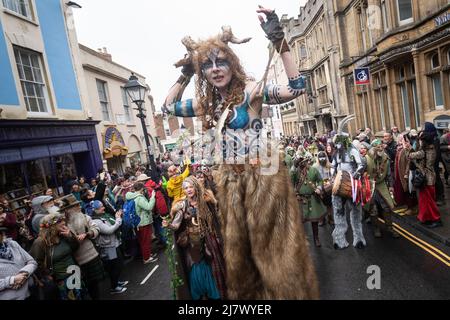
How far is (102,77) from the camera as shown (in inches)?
613

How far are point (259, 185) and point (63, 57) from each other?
1317 cm

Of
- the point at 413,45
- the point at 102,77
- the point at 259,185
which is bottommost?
the point at 259,185

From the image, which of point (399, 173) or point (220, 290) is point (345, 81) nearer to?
point (399, 173)

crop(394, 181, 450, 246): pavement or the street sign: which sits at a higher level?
the street sign

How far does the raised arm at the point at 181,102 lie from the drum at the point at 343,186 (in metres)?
4.10

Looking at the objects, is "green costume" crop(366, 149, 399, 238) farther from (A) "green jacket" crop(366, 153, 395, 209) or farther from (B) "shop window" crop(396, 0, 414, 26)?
(B) "shop window" crop(396, 0, 414, 26)

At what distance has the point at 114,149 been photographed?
15.3 meters

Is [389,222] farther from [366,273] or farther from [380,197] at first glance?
[366,273]

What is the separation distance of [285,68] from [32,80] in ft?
37.5

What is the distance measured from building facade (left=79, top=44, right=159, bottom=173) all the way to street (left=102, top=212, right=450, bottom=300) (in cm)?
912

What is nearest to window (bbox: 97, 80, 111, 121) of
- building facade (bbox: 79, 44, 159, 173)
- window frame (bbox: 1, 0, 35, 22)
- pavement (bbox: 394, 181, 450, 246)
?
building facade (bbox: 79, 44, 159, 173)

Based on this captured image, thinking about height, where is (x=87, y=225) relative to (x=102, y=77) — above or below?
below

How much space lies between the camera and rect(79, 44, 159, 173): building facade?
14.6 metres

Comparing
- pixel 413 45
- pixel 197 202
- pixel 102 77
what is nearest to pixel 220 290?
pixel 197 202
